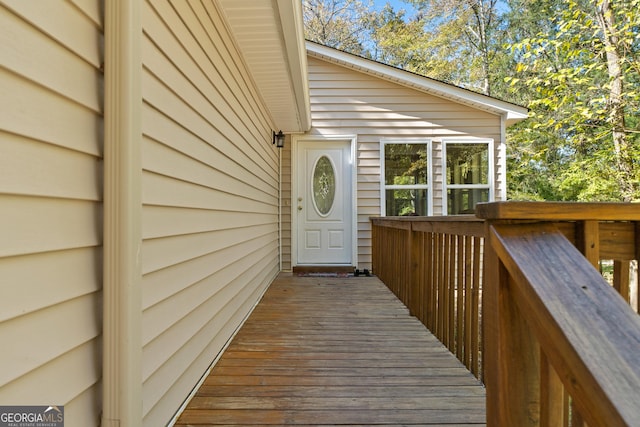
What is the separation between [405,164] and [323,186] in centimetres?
133

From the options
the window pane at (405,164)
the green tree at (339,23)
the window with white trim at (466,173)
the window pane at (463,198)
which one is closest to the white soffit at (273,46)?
the window pane at (405,164)

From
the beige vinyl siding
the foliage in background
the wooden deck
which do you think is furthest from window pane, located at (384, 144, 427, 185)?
the foliage in background

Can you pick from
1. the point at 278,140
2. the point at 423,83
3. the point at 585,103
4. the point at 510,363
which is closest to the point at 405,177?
the point at 423,83

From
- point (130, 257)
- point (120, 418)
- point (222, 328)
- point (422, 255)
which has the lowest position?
point (222, 328)

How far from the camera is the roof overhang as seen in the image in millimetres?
5090

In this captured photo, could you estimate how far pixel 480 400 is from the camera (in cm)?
175

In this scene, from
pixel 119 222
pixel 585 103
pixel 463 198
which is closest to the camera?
pixel 119 222

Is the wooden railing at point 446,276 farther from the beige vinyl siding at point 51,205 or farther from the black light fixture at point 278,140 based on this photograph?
the black light fixture at point 278,140

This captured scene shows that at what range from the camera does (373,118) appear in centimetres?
532

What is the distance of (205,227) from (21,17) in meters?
1.36

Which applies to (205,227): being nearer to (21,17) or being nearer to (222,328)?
(222,328)

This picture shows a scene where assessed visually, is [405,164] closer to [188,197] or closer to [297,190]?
[297,190]

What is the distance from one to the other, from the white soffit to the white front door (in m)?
1.22

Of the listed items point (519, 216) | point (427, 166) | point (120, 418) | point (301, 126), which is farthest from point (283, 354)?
point (427, 166)
